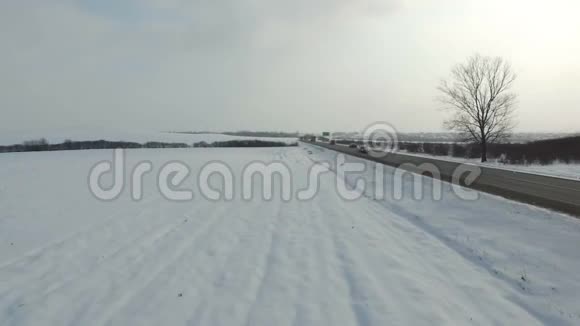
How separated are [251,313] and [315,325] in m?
1.01

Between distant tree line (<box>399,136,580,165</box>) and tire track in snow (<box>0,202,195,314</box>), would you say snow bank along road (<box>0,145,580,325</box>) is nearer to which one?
tire track in snow (<box>0,202,195,314</box>)

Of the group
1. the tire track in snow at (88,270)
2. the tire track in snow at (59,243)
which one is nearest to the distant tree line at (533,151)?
the tire track in snow at (88,270)

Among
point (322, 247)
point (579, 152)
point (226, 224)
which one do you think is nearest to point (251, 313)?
point (322, 247)

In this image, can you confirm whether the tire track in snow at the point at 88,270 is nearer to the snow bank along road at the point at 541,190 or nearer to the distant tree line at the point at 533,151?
the snow bank along road at the point at 541,190

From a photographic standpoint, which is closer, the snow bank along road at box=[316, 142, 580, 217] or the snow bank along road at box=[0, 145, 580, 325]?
the snow bank along road at box=[0, 145, 580, 325]

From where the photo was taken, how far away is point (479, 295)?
5.17 m

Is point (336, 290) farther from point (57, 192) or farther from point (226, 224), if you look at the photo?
point (57, 192)

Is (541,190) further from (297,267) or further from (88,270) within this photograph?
(88,270)

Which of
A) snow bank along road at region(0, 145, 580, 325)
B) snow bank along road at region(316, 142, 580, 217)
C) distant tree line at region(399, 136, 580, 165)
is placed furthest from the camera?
distant tree line at region(399, 136, 580, 165)

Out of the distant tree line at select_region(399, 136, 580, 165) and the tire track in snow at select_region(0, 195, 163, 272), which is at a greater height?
the distant tree line at select_region(399, 136, 580, 165)

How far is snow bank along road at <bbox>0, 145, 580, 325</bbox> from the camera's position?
186 inches

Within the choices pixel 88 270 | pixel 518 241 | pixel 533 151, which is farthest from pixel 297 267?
pixel 533 151

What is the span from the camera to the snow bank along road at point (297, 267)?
4730 millimetres

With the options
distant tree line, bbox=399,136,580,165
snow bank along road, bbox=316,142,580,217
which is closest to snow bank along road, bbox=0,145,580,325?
snow bank along road, bbox=316,142,580,217
